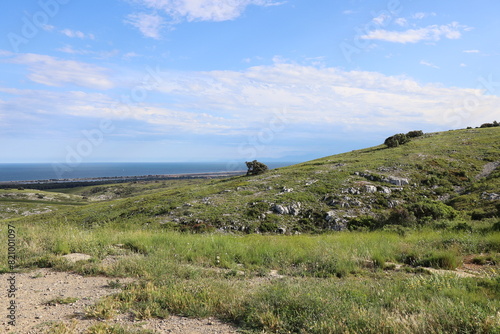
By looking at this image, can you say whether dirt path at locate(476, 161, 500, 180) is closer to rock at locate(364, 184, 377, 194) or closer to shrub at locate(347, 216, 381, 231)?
rock at locate(364, 184, 377, 194)

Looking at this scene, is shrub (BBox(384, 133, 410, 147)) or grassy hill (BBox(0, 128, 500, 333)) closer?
grassy hill (BBox(0, 128, 500, 333))

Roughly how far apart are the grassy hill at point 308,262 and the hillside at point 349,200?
0.17 metres

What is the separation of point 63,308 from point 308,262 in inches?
328

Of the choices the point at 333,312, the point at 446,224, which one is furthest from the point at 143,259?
the point at 446,224

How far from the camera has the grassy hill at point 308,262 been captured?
6457mm

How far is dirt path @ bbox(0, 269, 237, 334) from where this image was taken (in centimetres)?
644

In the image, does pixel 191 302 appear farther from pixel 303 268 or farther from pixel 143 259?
pixel 303 268

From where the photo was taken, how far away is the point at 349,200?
27.3m

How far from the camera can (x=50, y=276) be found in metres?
9.81

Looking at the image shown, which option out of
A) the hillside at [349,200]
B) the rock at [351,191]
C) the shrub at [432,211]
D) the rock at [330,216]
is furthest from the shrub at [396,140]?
the rock at [330,216]

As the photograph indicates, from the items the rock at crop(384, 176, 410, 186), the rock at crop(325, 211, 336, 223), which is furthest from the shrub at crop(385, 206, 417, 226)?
the rock at crop(384, 176, 410, 186)

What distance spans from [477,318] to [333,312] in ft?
8.96

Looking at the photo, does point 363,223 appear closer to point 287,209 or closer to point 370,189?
point 287,209

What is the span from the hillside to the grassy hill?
0.17 metres
